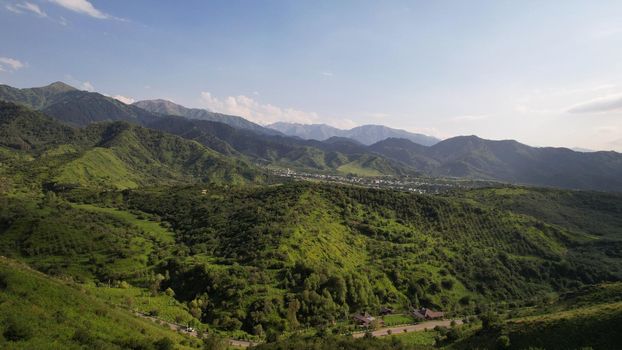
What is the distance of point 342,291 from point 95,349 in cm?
7321

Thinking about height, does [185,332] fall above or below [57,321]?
below

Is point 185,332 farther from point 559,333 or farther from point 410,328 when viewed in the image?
point 559,333

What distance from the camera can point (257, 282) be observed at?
4151 inches

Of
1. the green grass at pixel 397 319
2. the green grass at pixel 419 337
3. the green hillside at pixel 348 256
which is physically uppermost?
the green hillside at pixel 348 256

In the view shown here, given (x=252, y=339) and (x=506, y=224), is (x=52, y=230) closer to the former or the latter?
(x=252, y=339)

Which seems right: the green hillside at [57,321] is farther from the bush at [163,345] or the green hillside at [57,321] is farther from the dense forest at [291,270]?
the dense forest at [291,270]

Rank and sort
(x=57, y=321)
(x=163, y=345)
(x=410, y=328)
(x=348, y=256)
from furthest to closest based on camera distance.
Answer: (x=348, y=256)
(x=410, y=328)
(x=163, y=345)
(x=57, y=321)

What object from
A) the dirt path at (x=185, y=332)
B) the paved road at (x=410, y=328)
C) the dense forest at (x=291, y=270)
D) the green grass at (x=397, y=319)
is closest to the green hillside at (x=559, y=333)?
the dense forest at (x=291, y=270)

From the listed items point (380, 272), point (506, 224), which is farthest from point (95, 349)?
point (506, 224)

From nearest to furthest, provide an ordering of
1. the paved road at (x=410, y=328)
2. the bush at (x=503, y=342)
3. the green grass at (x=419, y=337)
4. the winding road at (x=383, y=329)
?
the bush at (x=503, y=342)
the winding road at (x=383, y=329)
the green grass at (x=419, y=337)
the paved road at (x=410, y=328)

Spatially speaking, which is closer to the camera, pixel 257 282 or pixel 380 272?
pixel 257 282

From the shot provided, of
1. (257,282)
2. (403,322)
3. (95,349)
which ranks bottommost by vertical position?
(403,322)

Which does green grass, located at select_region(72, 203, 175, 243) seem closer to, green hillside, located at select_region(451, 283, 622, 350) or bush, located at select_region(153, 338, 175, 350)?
bush, located at select_region(153, 338, 175, 350)

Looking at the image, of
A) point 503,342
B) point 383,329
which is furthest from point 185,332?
point 503,342
